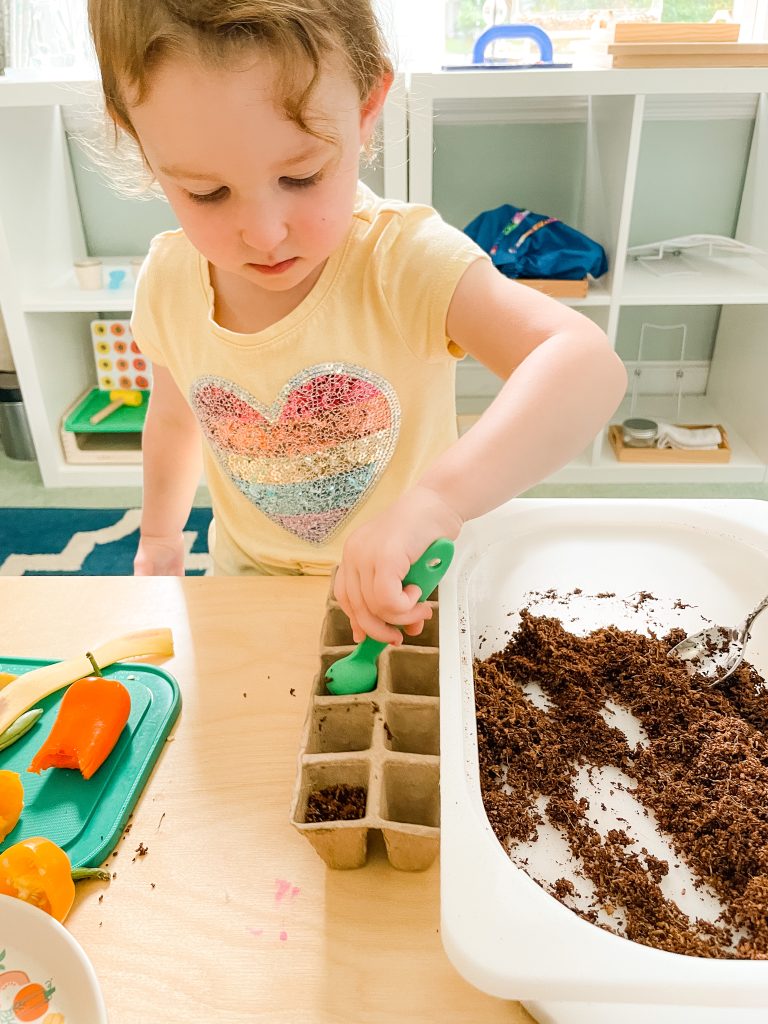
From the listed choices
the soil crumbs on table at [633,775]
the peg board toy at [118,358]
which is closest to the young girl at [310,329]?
the soil crumbs on table at [633,775]

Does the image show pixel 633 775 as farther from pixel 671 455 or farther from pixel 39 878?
pixel 671 455

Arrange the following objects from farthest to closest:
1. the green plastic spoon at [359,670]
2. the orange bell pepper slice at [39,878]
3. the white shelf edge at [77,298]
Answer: the white shelf edge at [77,298], the green plastic spoon at [359,670], the orange bell pepper slice at [39,878]

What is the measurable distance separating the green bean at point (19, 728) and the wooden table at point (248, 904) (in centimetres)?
10

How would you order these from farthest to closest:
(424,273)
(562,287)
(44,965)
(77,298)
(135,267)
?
(135,267) → (77,298) → (562,287) → (424,273) → (44,965)

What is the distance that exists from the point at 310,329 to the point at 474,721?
1.58 feet

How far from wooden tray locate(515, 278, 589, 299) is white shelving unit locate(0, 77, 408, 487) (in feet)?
1.16

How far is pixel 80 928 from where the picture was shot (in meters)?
0.47

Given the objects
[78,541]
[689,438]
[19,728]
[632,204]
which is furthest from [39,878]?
[632,204]

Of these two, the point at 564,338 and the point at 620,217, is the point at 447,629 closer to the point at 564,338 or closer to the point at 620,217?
the point at 564,338

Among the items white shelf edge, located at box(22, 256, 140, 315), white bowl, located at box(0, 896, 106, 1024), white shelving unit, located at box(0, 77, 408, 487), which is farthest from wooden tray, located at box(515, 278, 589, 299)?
white bowl, located at box(0, 896, 106, 1024)

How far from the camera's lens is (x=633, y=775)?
1.72 ft

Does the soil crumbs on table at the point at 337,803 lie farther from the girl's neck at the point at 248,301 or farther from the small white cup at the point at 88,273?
the small white cup at the point at 88,273

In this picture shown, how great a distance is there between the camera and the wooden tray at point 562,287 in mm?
1811

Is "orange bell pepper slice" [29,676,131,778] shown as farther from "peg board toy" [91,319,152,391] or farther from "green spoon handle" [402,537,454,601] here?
"peg board toy" [91,319,152,391]
